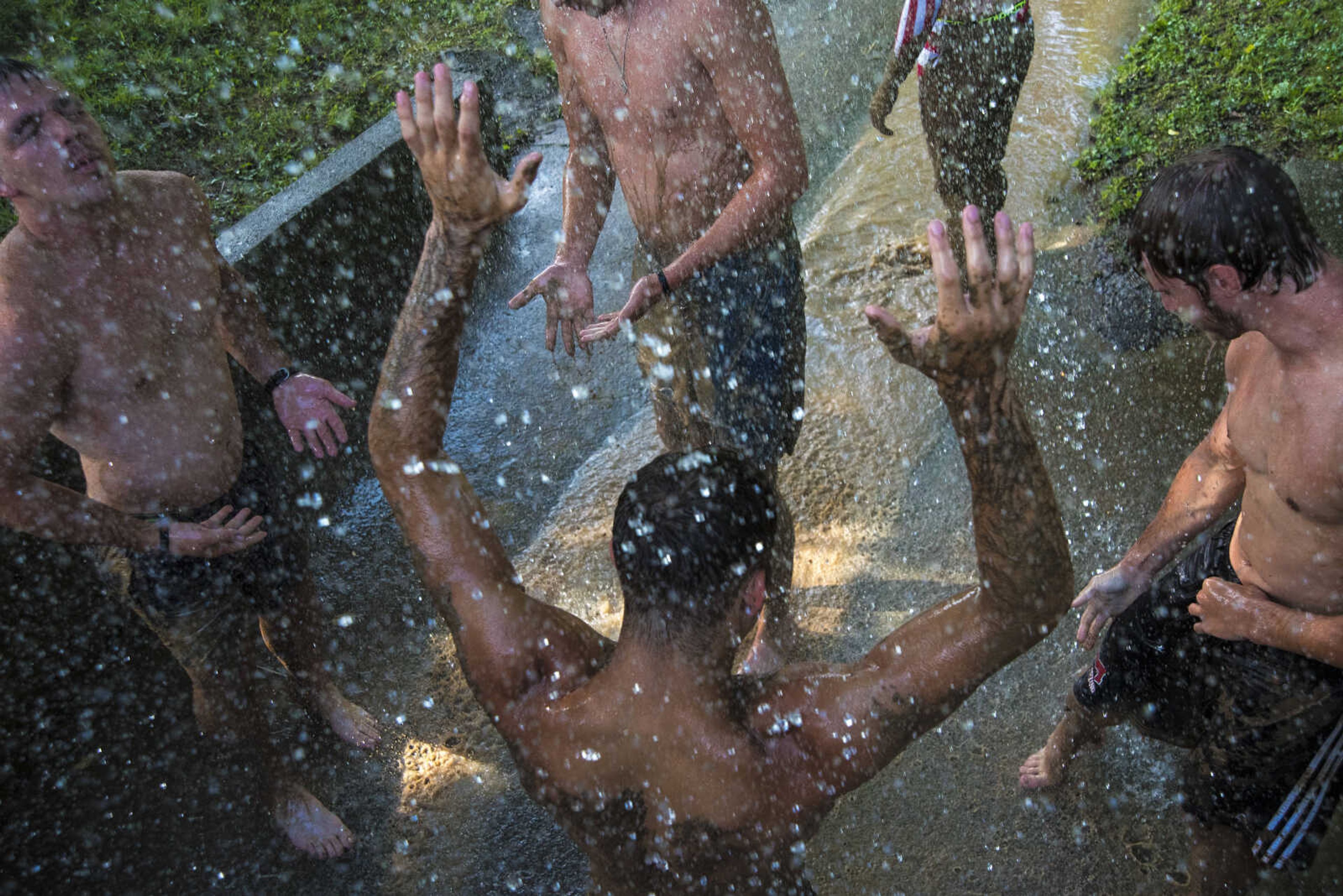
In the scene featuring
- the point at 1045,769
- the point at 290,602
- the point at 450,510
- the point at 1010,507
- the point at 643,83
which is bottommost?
the point at 1045,769

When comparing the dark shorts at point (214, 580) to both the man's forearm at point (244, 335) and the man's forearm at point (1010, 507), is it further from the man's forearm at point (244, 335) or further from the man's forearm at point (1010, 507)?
the man's forearm at point (1010, 507)

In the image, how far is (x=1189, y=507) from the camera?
8.02 feet

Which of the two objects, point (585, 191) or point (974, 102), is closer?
point (585, 191)

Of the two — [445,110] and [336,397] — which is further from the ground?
[445,110]

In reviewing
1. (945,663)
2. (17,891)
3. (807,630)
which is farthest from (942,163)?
(17,891)

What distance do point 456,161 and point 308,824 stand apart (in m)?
2.39

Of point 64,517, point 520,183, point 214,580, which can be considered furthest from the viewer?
point 214,580

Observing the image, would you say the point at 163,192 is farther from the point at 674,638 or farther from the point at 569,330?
the point at 674,638

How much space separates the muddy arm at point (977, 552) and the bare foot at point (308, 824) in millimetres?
1974

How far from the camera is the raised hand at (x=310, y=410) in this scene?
3.08 metres

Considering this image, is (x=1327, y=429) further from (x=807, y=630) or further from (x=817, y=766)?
(x=807, y=630)

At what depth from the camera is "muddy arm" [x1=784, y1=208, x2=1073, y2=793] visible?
146cm

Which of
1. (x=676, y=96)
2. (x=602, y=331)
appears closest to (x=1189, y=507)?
(x=602, y=331)

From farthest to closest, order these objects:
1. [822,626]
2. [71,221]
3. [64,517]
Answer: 1. [822,626]
2. [71,221]
3. [64,517]
